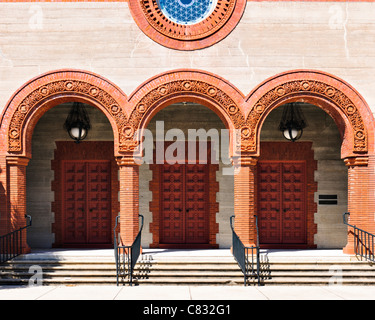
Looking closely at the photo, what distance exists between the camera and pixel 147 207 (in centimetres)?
1247

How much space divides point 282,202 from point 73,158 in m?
6.00

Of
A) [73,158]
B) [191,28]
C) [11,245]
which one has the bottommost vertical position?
[11,245]

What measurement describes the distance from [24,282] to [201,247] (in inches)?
190

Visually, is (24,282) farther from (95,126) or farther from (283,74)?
(283,74)

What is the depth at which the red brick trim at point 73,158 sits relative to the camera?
1249cm

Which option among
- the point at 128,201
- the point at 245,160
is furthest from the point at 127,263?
the point at 245,160

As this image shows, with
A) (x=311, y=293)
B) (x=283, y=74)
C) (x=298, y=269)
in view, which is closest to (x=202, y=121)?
(x=283, y=74)

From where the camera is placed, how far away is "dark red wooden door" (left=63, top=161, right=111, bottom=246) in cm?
1255

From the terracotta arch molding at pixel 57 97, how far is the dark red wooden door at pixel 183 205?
8.34 feet

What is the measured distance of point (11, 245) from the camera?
10727mm

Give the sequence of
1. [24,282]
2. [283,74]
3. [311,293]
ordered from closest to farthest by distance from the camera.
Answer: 1. [311,293]
2. [24,282]
3. [283,74]

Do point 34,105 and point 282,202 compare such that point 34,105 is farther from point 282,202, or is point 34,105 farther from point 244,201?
point 282,202

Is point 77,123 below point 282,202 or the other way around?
the other way around

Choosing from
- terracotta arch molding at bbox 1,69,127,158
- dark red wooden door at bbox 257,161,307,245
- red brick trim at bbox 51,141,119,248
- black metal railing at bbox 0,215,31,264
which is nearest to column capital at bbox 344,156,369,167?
dark red wooden door at bbox 257,161,307,245
